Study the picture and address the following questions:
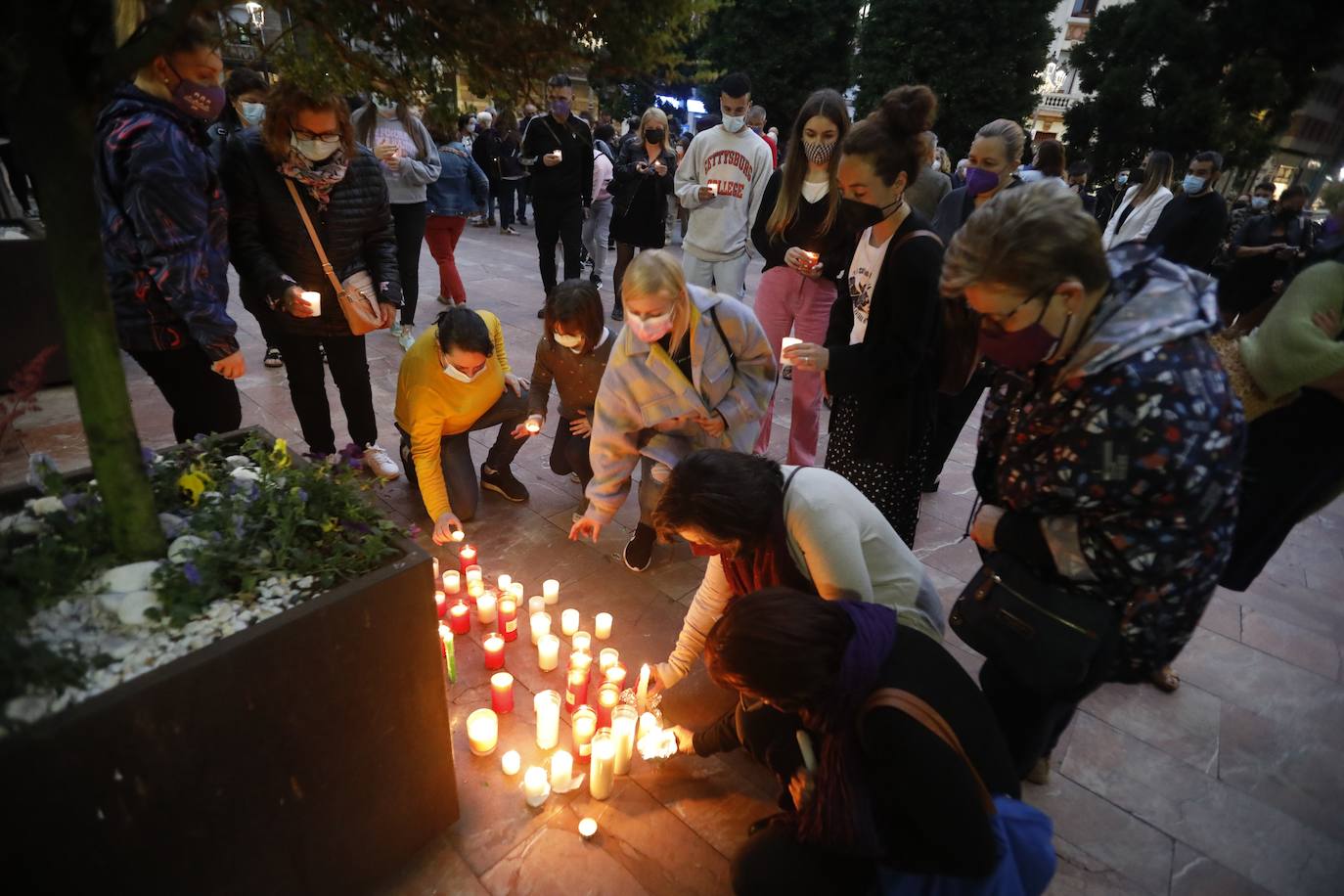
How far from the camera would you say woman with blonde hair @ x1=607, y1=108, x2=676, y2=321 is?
6.40 metres

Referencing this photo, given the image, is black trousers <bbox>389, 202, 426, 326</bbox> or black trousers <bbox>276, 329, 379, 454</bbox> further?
black trousers <bbox>389, 202, 426, 326</bbox>

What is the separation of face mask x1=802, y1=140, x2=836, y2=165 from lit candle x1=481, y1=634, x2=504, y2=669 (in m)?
→ 2.68

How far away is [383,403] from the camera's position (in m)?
4.84

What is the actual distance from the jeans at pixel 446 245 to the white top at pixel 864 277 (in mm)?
4543

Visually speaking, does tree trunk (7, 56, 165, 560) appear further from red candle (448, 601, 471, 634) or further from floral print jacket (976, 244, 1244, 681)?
floral print jacket (976, 244, 1244, 681)

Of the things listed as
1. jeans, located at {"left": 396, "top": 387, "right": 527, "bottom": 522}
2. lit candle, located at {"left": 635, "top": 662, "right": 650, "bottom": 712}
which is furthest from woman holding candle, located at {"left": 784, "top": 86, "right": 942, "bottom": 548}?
jeans, located at {"left": 396, "top": 387, "right": 527, "bottom": 522}

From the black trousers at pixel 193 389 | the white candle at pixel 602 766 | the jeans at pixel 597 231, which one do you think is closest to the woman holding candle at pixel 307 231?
the black trousers at pixel 193 389

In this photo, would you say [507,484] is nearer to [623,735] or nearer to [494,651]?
[494,651]

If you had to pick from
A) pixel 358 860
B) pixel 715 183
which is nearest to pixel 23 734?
pixel 358 860

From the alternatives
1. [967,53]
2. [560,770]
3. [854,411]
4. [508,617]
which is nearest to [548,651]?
[508,617]

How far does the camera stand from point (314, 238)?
301cm

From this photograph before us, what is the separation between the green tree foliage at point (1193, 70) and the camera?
19.0 meters

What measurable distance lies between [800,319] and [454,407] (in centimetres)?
199

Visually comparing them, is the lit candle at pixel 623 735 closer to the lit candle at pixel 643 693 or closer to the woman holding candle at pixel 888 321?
the lit candle at pixel 643 693
